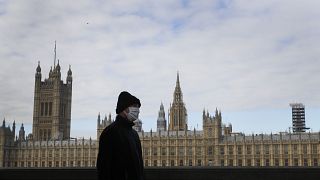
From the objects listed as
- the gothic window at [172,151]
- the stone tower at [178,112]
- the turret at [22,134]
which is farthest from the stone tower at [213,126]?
the turret at [22,134]

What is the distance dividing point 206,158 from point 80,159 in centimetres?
2256

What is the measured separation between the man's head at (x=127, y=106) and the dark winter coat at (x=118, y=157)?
0.20 metres

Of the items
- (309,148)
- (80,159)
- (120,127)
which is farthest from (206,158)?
(120,127)

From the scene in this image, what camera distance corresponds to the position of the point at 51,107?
93.2 meters

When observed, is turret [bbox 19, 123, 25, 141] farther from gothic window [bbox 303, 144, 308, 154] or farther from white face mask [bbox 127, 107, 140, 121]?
white face mask [bbox 127, 107, 140, 121]

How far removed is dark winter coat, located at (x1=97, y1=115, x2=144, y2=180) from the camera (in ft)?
14.1

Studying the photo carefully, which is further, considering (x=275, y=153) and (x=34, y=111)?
(x=34, y=111)

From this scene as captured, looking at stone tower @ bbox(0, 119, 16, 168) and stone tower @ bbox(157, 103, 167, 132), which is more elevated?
stone tower @ bbox(157, 103, 167, 132)

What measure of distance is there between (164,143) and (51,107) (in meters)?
33.7

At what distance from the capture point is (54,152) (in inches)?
3039

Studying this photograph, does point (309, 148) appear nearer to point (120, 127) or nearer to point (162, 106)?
point (162, 106)

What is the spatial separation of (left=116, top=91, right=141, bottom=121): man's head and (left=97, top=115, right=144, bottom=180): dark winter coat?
0.66ft

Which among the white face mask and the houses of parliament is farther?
the houses of parliament

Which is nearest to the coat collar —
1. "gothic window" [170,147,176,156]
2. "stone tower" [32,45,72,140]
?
"gothic window" [170,147,176,156]
